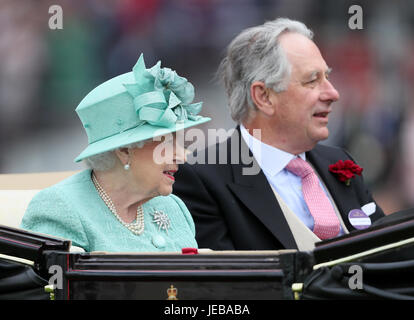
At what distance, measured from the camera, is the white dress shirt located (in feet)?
9.71

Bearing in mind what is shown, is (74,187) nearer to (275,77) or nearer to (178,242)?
(178,242)

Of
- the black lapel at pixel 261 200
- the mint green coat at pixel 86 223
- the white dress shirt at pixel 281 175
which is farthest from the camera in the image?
the white dress shirt at pixel 281 175

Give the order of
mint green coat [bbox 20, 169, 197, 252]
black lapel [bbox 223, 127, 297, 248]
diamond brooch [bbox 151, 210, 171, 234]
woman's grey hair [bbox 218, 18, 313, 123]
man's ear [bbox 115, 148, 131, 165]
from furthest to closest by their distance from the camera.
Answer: woman's grey hair [bbox 218, 18, 313, 123] → black lapel [bbox 223, 127, 297, 248] → diamond brooch [bbox 151, 210, 171, 234] → man's ear [bbox 115, 148, 131, 165] → mint green coat [bbox 20, 169, 197, 252]

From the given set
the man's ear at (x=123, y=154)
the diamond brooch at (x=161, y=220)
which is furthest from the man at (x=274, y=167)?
the man's ear at (x=123, y=154)

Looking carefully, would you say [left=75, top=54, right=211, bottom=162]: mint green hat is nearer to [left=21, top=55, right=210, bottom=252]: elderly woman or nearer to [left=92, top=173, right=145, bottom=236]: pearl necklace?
[left=21, top=55, right=210, bottom=252]: elderly woman

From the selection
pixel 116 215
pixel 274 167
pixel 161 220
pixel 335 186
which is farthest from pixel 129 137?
pixel 335 186

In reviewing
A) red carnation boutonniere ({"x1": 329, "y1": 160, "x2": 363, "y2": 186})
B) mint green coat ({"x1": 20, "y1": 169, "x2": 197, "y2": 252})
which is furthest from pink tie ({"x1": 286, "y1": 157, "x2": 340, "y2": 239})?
mint green coat ({"x1": 20, "y1": 169, "x2": 197, "y2": 252})

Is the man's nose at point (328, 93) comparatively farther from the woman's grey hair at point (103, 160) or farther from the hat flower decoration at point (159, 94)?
the woman's grey hair at point (103, 160)

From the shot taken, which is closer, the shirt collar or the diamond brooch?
the diamond brooch

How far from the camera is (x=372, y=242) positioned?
1715 mm

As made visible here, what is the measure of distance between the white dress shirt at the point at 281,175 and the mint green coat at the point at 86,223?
0.63 meters

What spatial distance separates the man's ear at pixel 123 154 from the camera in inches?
90.3

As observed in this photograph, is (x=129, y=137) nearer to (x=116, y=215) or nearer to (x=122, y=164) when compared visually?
(x=122, y=164)

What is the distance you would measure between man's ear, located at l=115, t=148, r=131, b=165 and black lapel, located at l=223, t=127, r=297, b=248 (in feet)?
2.28
